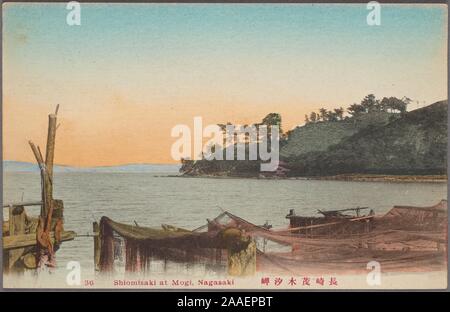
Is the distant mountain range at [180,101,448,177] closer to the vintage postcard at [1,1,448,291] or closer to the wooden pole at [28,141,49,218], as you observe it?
the vintage postcard at [1,1,448,291]

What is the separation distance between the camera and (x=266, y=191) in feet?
29.2

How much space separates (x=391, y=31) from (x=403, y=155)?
4.38ft

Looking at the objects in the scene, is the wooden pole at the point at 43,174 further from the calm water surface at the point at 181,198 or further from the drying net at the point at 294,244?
the drying net at the point at 294,244

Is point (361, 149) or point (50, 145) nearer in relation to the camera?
point (50, 145)

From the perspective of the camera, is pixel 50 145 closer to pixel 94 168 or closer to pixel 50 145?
pixel 50 145

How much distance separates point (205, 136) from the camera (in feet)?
29.1

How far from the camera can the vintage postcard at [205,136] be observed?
28.9 ft

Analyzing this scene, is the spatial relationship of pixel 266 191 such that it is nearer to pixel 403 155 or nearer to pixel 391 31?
pixel 403 155

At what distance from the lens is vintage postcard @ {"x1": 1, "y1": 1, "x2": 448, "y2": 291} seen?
28.9 feet

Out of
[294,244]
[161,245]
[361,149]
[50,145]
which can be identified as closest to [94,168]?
[50,145]

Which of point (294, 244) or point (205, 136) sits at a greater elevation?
point (205, 136)

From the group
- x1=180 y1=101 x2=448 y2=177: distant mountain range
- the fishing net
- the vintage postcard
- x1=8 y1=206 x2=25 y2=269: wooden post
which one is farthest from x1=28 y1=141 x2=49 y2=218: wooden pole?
x1=180 y1=101 x2=448 y2=177: distant mountain range
